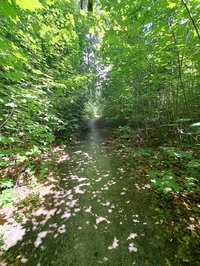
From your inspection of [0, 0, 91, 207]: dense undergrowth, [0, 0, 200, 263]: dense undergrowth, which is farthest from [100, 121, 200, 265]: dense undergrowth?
[0, 0, 91, 207]: dense undergrowth

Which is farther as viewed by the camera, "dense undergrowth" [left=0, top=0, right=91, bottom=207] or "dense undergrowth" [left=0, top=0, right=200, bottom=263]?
"dense undergrowth" [left=0, top=0, right=200, bottom=263]

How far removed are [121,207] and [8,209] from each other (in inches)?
95.7

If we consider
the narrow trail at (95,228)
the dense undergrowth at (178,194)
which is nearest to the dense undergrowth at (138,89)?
the dense undergrowth at (178,194)

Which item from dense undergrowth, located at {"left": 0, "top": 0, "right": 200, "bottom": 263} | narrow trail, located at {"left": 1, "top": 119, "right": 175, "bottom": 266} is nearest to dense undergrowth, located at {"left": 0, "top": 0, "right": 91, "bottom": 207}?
dense undergrowth, located at {"left": 0, "top": 0, "right": 200, "bottom": 263}

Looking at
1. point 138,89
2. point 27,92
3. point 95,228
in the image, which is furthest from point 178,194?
point 138,89

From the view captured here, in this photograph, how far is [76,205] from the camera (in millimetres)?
3459

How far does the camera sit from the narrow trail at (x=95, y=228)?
2.32 meters

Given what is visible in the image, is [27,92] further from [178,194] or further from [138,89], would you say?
[138,89]

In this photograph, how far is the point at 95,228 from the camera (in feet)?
9.32

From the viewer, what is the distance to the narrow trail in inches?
91.4

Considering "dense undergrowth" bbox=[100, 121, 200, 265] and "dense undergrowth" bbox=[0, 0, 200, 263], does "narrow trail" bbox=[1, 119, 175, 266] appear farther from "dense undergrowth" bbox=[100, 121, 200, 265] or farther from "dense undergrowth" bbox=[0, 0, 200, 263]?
"dense undergrowth" bbox=[0, 0, 200, 263]

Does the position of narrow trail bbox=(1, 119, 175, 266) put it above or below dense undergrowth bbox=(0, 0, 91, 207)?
below

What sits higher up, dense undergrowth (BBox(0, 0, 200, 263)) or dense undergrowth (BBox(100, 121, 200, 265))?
dense undergrowth (BBox(0, 0, 200, 263))

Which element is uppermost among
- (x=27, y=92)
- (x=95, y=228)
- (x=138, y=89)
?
(x=138, y=89)
